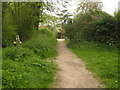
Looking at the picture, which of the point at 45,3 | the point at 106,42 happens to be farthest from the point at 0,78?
the point at 106,42

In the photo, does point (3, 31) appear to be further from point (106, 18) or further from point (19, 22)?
point (106, 18)

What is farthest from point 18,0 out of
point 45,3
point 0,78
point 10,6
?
point 0,78

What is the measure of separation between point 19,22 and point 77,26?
20.5ft

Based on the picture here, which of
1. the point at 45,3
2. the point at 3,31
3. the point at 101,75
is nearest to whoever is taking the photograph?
the point at 101,75

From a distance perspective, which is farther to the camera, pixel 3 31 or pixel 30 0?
pixel 30 0

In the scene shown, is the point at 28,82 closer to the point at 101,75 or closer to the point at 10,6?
the point at 101,75

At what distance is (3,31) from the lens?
6141 mm

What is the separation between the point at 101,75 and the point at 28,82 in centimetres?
255

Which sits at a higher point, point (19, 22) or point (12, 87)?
point (19, 22)

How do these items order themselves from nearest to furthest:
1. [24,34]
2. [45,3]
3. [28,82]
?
[28,82] < [24,34] < [45,3]

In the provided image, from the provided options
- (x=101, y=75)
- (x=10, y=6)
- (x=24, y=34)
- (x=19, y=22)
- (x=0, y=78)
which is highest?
(x=10, y=6)

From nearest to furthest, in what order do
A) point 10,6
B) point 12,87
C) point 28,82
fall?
point 12,87
point 28,82
point 10,6

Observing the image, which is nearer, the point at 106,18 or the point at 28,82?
the point at 28,82

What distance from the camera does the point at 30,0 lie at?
8.96m
